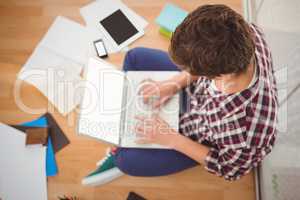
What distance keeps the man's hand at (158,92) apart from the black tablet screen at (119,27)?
0.40 metres

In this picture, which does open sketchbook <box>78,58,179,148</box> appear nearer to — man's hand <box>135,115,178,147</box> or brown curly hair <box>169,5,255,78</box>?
man's hand <box>135,115,178,147</box>

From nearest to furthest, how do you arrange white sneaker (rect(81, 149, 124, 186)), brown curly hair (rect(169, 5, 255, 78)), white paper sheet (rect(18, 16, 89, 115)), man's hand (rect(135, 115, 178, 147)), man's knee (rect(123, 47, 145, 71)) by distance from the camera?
brown curly hair (rect(169, 5, 255, 78)) < man's hand (rect(135, 115, 178, 147)) < man's knee (rect(123, 47, 145, 71)) < white sneaker (rect(81, 149, 124, 186)) < white paper sheet (rect(18, 16, 89, 115))

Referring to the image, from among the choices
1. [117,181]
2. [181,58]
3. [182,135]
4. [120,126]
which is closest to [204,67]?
[181,58]

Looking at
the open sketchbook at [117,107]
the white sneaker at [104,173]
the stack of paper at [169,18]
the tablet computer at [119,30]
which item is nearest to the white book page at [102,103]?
the open sketchbook at [117,107]

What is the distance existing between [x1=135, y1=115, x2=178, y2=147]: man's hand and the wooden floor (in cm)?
30

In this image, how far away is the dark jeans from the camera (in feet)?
3.06

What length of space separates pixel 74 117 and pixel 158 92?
1.48 ft

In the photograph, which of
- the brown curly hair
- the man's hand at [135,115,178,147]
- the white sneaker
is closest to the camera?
the brown curly hair

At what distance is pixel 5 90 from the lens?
1303mm

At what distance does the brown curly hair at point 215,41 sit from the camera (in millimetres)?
576

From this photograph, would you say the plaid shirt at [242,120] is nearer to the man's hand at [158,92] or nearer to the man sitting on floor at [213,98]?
the man sitting on floor at [213,98]

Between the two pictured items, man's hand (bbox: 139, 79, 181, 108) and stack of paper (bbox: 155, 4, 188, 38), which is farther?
stack of paper (bbox: 155, 4, 188, 38)

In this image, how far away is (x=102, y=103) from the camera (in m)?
1.03

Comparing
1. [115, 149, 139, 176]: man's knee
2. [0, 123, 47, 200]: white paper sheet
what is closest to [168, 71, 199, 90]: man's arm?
[115, 149, 139, 176]: man's knee
